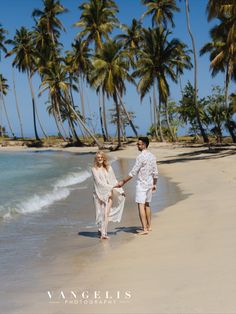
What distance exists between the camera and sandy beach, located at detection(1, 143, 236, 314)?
412 centimetres

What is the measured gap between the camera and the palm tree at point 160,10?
4722cm

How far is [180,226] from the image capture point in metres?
7.86

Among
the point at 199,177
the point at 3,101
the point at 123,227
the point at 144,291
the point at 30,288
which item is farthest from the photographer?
the point at 3,101

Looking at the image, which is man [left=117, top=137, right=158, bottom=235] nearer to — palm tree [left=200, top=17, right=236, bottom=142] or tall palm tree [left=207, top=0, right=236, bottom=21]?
tall palm tree [left=207, top=0, right=236, bottom=21]

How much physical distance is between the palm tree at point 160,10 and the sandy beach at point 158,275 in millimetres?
42125

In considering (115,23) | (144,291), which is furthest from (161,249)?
(115,23)

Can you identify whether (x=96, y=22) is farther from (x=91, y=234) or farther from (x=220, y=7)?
(x=91, y=234)

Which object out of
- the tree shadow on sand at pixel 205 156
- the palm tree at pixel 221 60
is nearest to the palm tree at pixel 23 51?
the palm tree at pixel 221 60

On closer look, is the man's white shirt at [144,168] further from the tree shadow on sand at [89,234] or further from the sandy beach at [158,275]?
the tree shadow on sand at [89,234]

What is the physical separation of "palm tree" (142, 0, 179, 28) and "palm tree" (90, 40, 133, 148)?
26.8 feet

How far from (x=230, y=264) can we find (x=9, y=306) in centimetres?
246

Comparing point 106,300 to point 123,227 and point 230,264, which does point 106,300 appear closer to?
point 230,264

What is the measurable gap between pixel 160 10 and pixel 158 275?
45855 mm

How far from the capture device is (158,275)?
4.95 m
